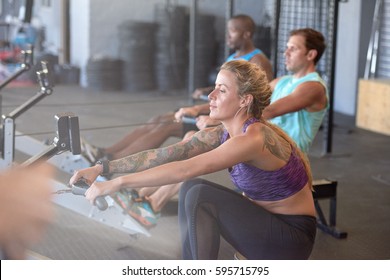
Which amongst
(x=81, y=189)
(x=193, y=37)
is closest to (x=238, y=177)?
(x=81, y=189)

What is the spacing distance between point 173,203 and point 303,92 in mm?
1052

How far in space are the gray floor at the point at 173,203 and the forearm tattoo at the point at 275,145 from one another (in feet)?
0.56

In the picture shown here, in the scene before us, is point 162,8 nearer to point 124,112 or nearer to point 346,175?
point 124,112

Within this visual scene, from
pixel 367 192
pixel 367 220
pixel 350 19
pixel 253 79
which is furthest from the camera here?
pixel 350 19

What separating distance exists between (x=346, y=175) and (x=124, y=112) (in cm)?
192

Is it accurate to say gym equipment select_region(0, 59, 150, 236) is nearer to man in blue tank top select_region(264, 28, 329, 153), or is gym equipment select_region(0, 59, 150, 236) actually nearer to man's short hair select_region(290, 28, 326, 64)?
man in blue tank top select_region(264, 28, 329, 153)

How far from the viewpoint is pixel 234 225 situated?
2357mm

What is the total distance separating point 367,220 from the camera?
381 cm

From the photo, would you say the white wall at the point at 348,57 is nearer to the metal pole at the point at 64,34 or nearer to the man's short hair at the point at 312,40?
the metal pole at the point at 64,34

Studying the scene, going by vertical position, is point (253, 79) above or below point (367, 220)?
above

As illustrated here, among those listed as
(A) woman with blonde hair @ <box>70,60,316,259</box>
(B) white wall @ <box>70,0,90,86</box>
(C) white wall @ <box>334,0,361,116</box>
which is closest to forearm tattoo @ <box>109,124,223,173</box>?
(A) woman with blonde hair @ <box>70,60,316,259</box>

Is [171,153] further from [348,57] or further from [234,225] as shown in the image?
[348,57]

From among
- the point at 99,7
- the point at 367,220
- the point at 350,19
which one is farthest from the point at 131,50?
the point at 367,220

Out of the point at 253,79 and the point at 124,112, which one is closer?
the point at 253,79
